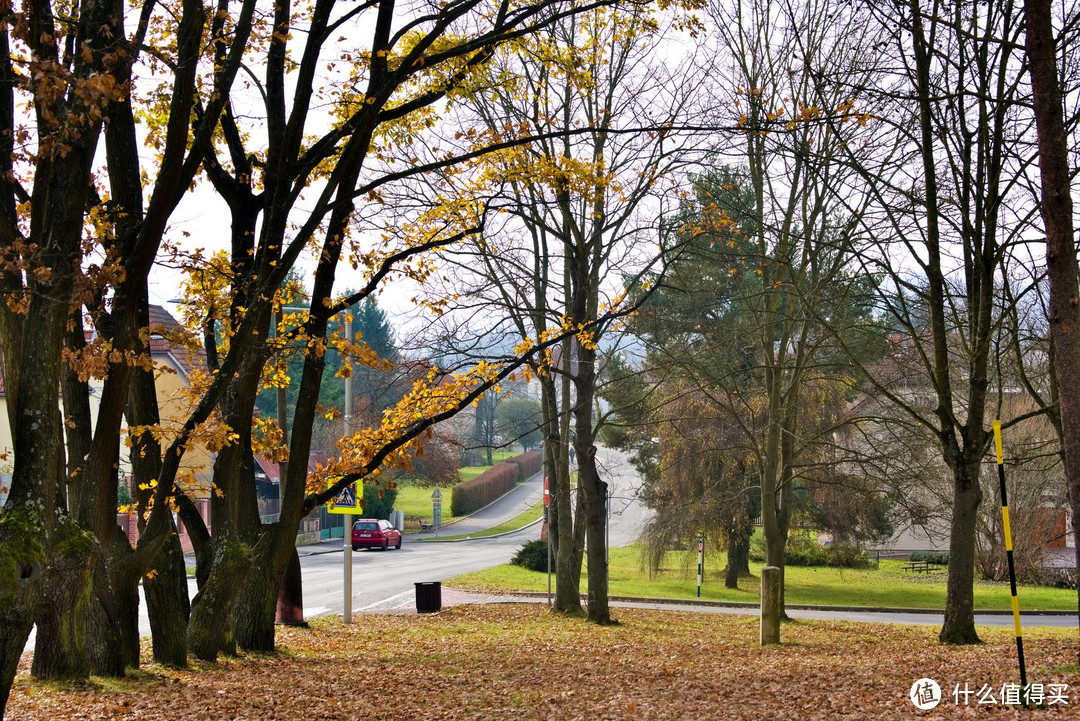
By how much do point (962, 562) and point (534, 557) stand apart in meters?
23.6

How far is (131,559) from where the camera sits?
29.0ft

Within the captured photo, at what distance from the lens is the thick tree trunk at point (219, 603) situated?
10250 mm

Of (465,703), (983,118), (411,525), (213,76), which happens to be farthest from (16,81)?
(411,525)

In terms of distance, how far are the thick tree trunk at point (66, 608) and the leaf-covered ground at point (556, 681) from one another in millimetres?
219

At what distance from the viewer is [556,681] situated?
9297 mm

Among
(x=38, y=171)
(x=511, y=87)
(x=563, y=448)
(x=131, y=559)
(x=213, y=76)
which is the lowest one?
(x=131, y=559)

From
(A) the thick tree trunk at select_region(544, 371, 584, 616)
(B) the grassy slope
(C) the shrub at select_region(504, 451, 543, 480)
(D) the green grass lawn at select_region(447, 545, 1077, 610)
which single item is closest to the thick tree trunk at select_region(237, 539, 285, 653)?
(A) the thick tree trunk at select_region(544, 371, 584, 616)

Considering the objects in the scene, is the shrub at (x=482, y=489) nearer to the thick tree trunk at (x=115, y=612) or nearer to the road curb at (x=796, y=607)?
the road curb at (x=796, y=607)

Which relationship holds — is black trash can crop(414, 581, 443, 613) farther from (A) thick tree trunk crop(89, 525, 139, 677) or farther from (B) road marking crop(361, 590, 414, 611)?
(A) thick tree trunk crop(89, 525, 139, 677)

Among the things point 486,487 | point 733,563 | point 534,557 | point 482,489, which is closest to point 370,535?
point 534,557

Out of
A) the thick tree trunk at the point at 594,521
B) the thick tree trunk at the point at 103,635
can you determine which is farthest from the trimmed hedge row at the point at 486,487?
the thick tree trunk at the point at 103,635

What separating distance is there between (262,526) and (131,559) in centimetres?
257

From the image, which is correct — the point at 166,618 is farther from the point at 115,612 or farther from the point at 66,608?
the point at 66,608

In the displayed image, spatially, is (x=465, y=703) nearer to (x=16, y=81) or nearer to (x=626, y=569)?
(x=16, y=81)
